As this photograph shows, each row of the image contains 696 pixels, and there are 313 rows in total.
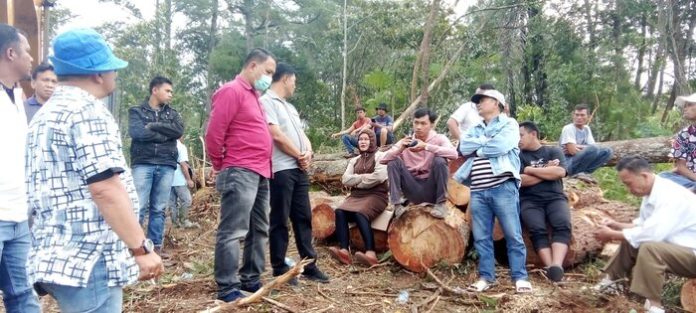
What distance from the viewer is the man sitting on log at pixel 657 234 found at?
13.0 ft

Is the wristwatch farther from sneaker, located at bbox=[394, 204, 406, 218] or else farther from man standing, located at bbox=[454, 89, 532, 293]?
sneaker, located at bbox=[394, 204, 406, 218]

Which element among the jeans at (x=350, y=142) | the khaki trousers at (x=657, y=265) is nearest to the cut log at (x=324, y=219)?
the khaki trousers at (x=657, y=265)

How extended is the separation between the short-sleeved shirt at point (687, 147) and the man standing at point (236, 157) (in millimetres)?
3918

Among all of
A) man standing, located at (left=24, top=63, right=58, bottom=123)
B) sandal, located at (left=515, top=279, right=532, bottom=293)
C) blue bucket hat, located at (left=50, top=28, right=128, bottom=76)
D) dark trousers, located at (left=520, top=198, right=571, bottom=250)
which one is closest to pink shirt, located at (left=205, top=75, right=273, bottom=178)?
man standing, located at (left=24, top=63, right=58, bottom=123)

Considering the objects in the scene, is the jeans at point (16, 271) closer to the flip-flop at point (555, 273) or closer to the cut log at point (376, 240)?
the cut log at point (376, 240)

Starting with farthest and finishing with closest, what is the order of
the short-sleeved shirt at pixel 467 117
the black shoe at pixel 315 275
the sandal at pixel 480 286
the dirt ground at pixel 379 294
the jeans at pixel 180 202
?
the jeans at pixel 180 202, the short-sleeved shirt at pixel 467 117, the black shoe at pixel 315 275, the sandal at pixel 480 286, the dirt ground at pixel 379 294

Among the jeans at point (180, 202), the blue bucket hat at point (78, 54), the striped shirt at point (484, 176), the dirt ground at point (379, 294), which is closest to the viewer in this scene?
the blue bucket hat at point (78, 54)

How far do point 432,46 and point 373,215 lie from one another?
1149cm

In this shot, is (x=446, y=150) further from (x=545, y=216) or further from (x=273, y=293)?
(x=273, y=293)

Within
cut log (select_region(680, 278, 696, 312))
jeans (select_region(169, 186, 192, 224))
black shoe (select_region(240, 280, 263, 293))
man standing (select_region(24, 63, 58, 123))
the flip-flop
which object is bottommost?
jeans (select_region(169, 186, 192, 224))

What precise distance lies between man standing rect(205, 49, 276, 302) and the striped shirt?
1838 millimetres

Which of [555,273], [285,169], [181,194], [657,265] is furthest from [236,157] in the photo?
[181,194]

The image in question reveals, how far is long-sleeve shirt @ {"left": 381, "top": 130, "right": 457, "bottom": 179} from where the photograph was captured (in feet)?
17.7

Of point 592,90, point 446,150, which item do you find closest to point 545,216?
Result: point 446,150
